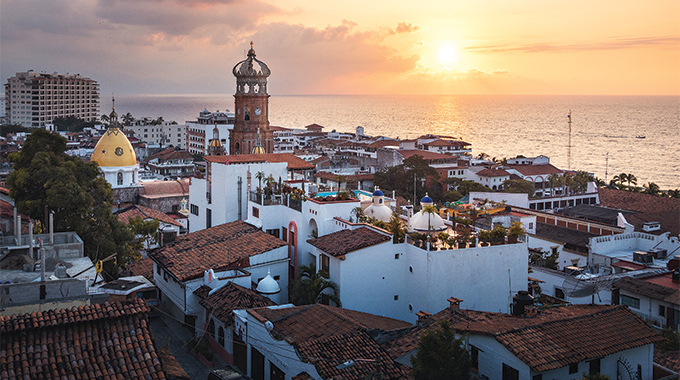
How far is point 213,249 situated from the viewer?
76.9 ft

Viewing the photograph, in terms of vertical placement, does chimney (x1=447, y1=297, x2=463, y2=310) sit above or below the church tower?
below

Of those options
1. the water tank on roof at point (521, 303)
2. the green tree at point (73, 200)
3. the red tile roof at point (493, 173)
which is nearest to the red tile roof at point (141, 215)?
the green tree at point (73, 200)

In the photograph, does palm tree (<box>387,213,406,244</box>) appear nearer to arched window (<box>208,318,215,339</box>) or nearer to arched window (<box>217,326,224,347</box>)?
arched window (<box>217,326,224,347</box>)

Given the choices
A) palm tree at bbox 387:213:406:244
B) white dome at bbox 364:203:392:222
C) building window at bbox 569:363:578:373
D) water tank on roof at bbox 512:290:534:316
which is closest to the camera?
building window at bbox 569:363:578:373

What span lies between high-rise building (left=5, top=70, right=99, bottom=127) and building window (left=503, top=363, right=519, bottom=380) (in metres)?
136

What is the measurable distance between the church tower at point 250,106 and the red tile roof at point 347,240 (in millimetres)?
36581

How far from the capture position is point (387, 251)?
20781 mm

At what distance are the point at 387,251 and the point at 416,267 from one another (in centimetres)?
101

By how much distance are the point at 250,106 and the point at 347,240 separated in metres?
39.0

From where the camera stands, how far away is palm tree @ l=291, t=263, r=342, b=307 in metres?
20.2

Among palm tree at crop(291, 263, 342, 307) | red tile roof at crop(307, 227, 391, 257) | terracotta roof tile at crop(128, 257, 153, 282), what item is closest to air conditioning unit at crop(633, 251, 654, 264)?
red tile roof at crop(307, 227, 391, 257)

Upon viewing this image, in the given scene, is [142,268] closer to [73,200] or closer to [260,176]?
[73,200]

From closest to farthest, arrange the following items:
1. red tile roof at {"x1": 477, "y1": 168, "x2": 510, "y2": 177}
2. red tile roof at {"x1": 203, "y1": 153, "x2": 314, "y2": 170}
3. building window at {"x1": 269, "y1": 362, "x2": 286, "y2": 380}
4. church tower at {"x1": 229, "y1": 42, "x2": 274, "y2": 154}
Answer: building window at {"x1": 269, "y1": 362, "x2": 286, "y2": 380} < red tile roof at {"x1": 203, "y1": 153, "x2": 314, "y2": 170} < church tower at {"x1": 229, "y1": 42, "x2": 274, "y2": 154} < red tile roof at {"x1": 477, "y1": 168, "x2": 510, "y2": 177}

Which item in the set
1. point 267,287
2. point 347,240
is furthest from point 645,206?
point 267,287
